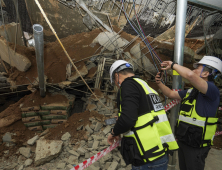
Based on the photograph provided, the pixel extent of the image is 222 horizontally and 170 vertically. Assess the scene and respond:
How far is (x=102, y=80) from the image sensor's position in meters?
4.68

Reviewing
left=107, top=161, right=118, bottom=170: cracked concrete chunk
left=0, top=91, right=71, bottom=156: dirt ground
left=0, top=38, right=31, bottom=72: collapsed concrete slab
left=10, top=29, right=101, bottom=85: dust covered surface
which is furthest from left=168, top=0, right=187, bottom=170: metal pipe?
left=0, top=38, right=31, bottom=72: collapsed concrete slab

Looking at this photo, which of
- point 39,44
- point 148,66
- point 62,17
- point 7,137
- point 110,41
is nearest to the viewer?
point 39,44

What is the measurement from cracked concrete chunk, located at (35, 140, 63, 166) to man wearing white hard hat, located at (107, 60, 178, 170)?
1916 mm

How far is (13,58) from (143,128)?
433 cm

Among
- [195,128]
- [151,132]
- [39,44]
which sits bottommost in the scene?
[195,128]

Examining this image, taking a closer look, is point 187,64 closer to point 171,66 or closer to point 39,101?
point 171,66

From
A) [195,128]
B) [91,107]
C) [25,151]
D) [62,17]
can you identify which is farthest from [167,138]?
[62,17]

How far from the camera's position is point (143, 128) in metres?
1.31

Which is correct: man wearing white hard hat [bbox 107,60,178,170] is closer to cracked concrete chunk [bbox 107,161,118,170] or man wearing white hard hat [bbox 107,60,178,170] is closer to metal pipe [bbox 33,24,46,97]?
cracked concrete chunk [bbox 107,161,118,170]

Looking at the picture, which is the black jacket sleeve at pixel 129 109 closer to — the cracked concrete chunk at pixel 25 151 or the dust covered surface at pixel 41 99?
the cracked concrete chunk at pixel 25 151

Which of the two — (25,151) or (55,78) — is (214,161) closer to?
(25,151)

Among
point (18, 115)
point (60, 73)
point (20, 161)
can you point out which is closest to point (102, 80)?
point (60, 73)

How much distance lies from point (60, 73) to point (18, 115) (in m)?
1.56

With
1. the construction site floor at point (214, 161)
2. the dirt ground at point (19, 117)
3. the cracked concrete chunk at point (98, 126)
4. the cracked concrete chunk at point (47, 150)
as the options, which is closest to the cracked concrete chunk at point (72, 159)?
the cracked concrete chunk at point (47, 150)
